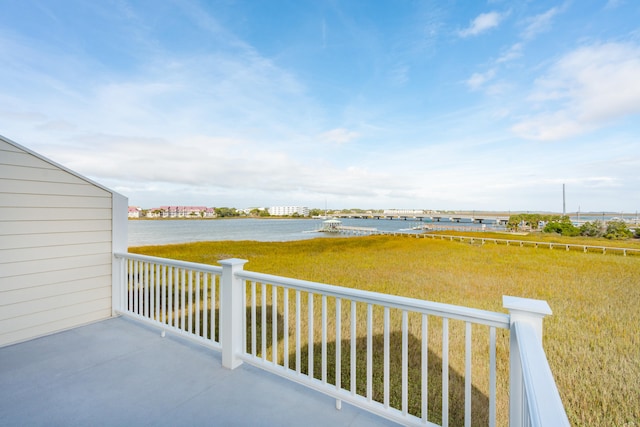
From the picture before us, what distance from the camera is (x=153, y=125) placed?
6.98 metres

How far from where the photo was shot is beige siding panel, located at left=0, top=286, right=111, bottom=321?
9.18 feet

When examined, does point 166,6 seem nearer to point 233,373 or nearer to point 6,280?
point 6,280

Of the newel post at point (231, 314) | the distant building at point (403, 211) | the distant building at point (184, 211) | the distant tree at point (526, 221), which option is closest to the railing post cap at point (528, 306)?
the newel post at point (231, 314)

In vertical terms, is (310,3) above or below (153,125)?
above

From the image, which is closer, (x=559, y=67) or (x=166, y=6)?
(x=166, y=6)

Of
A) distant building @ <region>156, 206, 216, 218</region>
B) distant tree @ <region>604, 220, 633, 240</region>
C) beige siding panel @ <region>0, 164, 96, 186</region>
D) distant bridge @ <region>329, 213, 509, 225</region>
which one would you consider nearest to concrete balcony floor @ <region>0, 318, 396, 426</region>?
beige siding panel @ <region>0, 164, 96, 186</region>

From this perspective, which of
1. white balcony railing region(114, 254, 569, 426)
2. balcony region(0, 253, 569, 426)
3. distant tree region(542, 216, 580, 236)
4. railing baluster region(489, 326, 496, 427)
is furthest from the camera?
distant tree region(542, 216, 580, 236)

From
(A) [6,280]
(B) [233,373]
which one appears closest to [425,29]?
(B) [233,373]

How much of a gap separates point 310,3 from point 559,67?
616 cm

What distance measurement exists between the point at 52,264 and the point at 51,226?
419mm

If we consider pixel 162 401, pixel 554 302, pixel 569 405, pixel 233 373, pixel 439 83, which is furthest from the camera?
pixel 439 83

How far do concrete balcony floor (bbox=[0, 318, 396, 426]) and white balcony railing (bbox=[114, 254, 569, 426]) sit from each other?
0.13 m

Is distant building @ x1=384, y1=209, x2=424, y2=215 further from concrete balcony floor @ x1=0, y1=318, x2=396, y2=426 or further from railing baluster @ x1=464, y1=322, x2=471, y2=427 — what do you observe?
railing baluster @ x1=464, y1=322, x2=471, y2=427

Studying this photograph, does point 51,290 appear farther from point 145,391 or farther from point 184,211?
point 184,211
